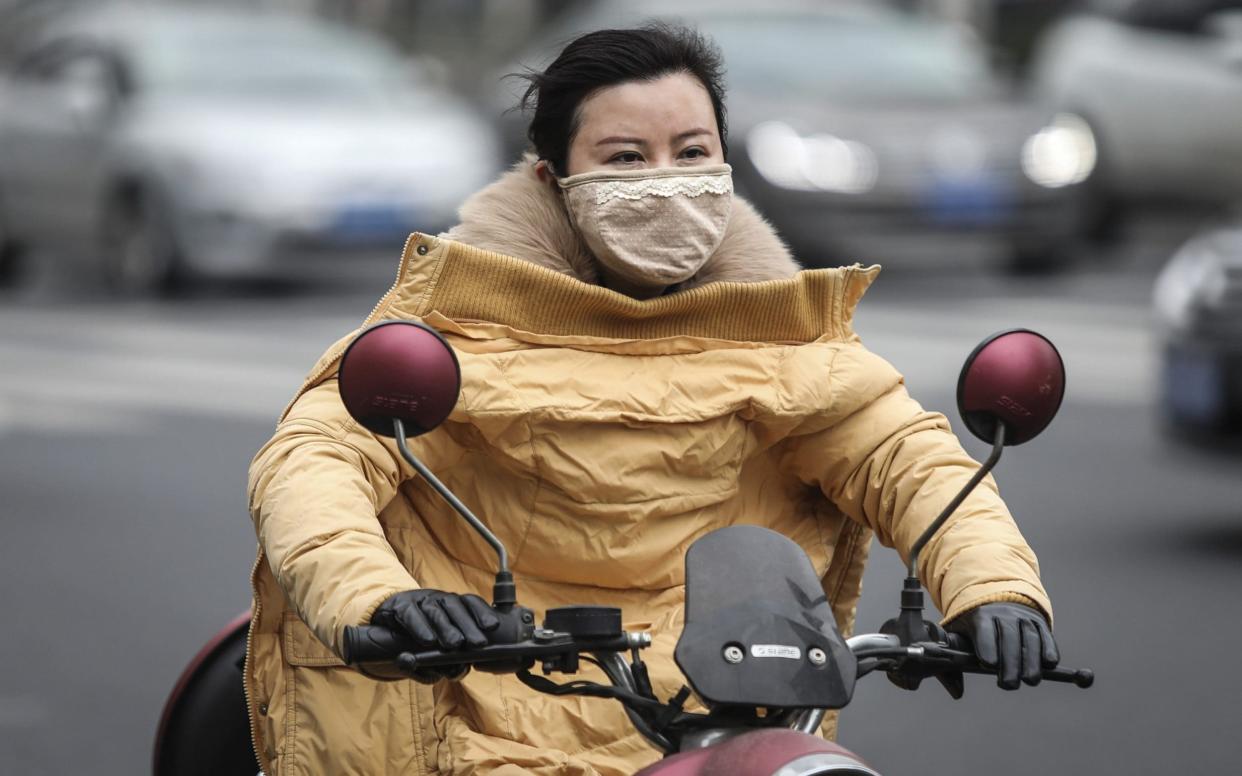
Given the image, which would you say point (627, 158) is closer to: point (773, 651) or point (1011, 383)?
point (1011, 383)

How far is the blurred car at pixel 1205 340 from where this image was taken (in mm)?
7586

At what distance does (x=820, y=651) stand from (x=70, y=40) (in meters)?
14.1

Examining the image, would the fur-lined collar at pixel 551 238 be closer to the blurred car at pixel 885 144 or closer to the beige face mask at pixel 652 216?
the beige face mask at pixel 652 216

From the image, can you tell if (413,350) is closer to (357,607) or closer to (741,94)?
(357,607)

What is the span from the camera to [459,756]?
9.12 feet

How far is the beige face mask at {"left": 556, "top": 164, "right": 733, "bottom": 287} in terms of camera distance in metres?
3.00

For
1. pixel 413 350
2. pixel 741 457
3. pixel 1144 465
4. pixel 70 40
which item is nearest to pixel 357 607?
pixel 413 350

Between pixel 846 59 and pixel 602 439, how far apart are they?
11.9 metres

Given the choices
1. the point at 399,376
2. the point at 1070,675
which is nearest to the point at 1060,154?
the point at 1070,675

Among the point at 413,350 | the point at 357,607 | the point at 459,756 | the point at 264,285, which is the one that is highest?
the point at 413,350

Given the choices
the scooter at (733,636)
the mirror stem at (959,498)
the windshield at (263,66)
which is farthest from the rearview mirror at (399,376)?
the windshield at (263,66)

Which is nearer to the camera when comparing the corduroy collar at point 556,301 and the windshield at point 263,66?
the corduroy collar at point 556,301

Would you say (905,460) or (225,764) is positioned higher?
→ (905,460)

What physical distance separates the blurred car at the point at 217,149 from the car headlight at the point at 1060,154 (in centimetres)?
351
